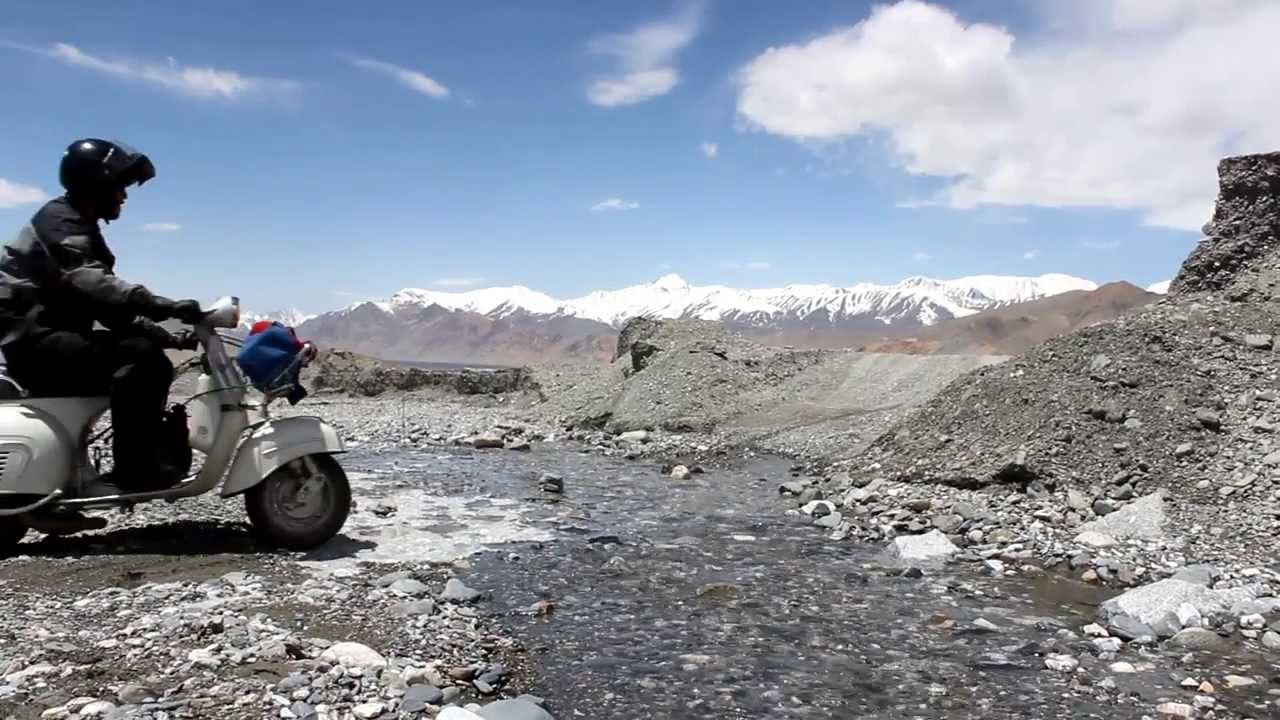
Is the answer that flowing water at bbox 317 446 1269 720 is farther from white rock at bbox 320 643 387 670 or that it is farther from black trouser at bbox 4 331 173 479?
black trouser at bbox 4 331 173 479

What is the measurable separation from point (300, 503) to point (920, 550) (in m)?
6.53

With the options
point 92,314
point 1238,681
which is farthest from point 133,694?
point 1238,681

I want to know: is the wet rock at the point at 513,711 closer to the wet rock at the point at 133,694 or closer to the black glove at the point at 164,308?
the wet rock at the point at 133,694

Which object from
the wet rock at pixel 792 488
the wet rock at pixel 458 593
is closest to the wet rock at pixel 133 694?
the wet rock at pixel 458 593

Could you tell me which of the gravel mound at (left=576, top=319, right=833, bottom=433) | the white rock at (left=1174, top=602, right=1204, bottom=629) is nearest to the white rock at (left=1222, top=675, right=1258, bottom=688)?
the white rock at (left=1174, top=602, right=1204, bottom=629)

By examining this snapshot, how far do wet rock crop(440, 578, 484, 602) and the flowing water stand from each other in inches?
10.2

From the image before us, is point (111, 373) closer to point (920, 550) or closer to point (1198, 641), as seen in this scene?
point (920, 550)

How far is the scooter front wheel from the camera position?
24.5 ft

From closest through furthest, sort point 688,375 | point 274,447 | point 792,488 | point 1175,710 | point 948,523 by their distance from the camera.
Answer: point 1175,710
point 274,447
point 948,523
point 792,488
point 688,375

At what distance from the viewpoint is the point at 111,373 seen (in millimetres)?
6910

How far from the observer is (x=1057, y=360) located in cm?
1518

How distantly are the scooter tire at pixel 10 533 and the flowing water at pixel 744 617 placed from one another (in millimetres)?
2704

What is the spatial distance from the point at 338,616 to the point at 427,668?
1101 millimetres

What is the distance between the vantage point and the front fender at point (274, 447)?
720 cm
